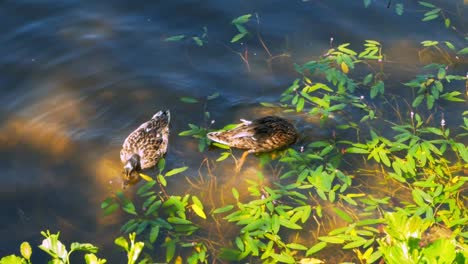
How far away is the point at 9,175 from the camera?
21.6 feet

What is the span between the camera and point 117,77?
26.1 feet

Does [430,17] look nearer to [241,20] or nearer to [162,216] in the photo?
[241,20]

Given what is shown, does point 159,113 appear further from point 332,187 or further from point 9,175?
point 332,187

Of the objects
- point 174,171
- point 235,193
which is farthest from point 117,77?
point 235,193

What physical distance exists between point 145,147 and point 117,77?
5.46ft

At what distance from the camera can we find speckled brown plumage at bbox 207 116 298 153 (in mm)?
6770

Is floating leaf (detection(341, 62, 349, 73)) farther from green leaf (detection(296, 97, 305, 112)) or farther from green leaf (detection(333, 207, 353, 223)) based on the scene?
green leaf (detection(333, 207, 353, 223))

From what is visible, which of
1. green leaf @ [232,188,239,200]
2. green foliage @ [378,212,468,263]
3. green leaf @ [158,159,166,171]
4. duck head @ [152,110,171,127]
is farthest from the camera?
duck head @ [152,110,171,127]

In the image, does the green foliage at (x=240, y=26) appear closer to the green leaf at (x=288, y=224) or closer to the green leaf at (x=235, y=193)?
the green leaf at (x=235, y=193)

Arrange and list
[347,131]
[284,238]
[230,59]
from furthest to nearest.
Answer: [230,59] → [347,131] → [284,238]

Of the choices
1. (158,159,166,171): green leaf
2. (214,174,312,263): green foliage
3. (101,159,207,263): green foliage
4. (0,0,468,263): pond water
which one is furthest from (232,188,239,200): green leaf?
(158,159,166,171): green leaf

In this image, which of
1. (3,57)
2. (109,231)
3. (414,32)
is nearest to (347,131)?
(414,32)

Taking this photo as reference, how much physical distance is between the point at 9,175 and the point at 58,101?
1354mm

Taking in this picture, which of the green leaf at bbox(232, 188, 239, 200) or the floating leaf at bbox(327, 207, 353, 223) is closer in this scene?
the floating leaf at bbox(327, 207, 353, 223)
